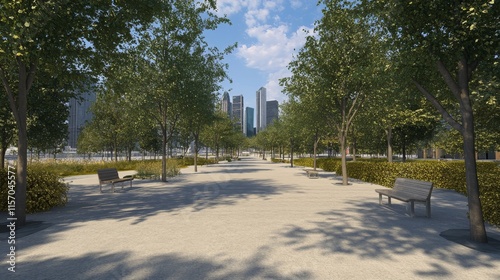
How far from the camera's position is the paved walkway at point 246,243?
464 centimetres

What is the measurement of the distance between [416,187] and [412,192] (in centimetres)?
23

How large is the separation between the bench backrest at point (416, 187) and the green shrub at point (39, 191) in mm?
11395

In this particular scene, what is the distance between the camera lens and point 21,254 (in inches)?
214

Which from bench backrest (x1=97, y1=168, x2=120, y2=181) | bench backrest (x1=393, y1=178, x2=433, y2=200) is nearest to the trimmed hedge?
bench backrest (x1=393, y1=178, x2=433, y2=200)

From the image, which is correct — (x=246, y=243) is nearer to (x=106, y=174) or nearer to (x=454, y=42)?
(x=454, y=42)

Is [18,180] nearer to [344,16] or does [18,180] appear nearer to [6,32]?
[6,32]

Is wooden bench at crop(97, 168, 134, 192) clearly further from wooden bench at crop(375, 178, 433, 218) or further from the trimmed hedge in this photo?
the trimmed hedge

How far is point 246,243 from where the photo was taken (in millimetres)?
6020

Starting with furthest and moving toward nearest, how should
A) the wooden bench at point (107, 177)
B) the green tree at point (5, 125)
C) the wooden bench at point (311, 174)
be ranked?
the wooden bench at point (311, 174)
the wooden bench at point (107, 177)
the green tree at point (5, 125)

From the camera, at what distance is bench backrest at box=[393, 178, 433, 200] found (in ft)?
26.7

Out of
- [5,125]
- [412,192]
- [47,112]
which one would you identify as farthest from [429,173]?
[5,125]

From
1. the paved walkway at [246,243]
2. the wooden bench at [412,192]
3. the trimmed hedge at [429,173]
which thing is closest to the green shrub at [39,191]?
the paved walkway at [246,243]

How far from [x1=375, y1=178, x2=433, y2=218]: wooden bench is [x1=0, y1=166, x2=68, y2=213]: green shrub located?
1095 centimetres

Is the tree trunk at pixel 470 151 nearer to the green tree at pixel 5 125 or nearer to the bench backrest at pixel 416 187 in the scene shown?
the bench backrest at pixel 416 187
